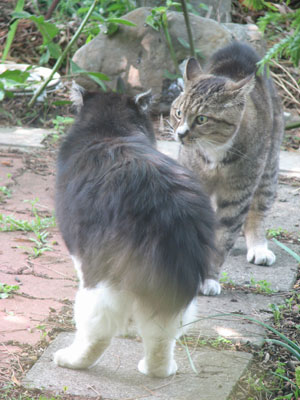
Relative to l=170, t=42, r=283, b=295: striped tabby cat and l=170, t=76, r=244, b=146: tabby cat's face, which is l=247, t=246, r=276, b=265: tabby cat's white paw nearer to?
l=170, t=42, r=283, b=295: striped tabby cat

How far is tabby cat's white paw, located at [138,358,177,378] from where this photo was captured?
304 cm

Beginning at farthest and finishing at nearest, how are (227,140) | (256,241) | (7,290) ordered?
1. (256,241)
2. (227,140)
3. (7,290)

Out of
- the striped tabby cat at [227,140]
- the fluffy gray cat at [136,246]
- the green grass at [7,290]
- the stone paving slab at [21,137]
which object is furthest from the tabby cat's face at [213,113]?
the stone paving slab at [21,137]

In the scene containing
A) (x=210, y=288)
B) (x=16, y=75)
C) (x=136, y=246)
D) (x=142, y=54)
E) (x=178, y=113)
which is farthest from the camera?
(x=142, y=54)

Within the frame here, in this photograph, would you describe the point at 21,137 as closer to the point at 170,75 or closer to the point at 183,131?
the point at 170,75

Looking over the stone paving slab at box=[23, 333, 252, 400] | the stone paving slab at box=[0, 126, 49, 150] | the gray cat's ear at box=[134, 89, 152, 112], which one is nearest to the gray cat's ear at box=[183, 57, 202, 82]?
the gray cat's ear at box=[134, 89, 152, 112]

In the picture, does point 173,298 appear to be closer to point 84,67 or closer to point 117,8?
point 84,67

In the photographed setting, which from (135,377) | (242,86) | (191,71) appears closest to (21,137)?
(191,71)

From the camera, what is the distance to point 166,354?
9.70 feet

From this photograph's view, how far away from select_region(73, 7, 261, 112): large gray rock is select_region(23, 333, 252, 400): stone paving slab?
5.05m

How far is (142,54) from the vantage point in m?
7.95

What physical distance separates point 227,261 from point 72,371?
1990mm

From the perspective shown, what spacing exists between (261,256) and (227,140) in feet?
3.30

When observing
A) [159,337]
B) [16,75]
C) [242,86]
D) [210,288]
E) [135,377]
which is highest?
[242,86]
